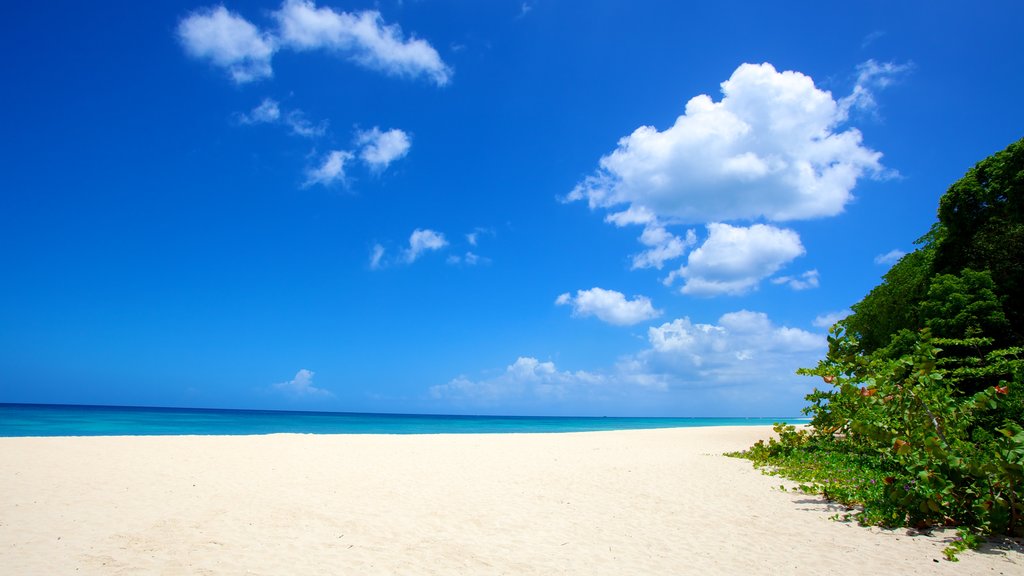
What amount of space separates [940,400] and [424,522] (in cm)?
850

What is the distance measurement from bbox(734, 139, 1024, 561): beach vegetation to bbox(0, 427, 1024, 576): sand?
0.69 meters

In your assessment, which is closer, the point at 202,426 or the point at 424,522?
the point at 424,522

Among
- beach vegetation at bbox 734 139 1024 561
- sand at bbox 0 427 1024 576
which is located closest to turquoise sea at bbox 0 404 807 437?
sand at bbox 0 427 1024 576

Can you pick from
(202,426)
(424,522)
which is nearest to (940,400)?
(424,522)

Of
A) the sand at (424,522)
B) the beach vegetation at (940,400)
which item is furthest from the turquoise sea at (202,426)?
the beach vegetation at (940,400)

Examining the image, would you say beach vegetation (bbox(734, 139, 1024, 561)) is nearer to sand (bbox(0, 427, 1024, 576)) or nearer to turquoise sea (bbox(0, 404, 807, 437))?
sand (bbox(0, 427, 1024, 576))

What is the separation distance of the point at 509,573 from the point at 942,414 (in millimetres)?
7326

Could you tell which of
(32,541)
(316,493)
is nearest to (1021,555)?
(316,493)

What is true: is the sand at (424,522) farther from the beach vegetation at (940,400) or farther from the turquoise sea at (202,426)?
the turquoise sea at (202,426)

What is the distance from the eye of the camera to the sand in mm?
5996

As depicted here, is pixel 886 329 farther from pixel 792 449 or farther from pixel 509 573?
pixel 509 573

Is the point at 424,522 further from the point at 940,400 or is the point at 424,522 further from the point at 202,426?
the point at 202,426

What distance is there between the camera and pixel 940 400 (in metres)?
8.59

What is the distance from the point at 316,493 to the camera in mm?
9906
